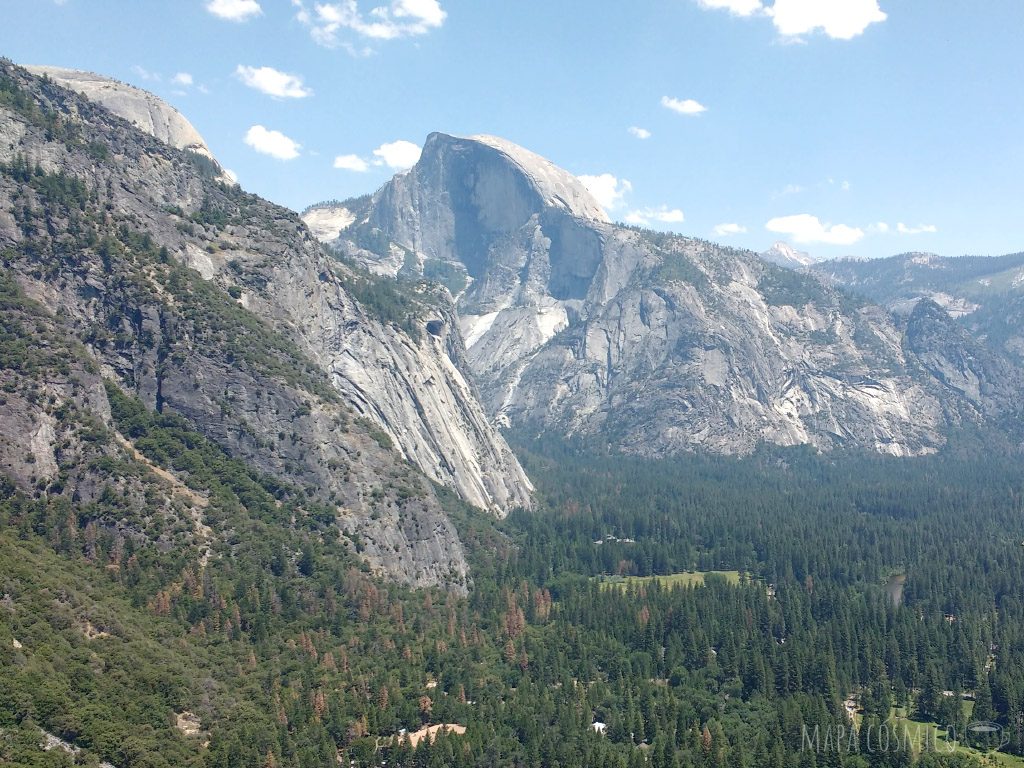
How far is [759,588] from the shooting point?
194 metres

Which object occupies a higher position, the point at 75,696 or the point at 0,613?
the point at 0,613

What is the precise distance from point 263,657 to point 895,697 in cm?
8710

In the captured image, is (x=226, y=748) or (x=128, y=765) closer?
(x=128, y=765)

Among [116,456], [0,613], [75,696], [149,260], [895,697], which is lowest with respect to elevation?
[895,697]

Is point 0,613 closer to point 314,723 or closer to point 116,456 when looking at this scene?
point 314,723

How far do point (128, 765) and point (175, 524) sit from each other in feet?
174

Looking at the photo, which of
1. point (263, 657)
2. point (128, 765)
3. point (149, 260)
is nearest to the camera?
point (128, 765)

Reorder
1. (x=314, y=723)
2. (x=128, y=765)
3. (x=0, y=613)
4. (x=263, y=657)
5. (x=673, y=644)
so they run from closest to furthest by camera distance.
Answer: (x=128, y=765) < (x=0, y=613) < (x=314, y=723) < (x=263, y=657) < (x=673, y=644)

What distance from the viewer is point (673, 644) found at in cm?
15950

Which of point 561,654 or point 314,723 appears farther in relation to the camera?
point 561,654

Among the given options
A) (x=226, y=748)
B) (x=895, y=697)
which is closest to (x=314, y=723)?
A: (x=226, y=748)

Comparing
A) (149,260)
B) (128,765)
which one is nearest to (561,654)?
(128,765)

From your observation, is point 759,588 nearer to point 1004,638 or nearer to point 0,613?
point 1004,638

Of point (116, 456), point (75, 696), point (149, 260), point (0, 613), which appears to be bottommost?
point (75, 696)
